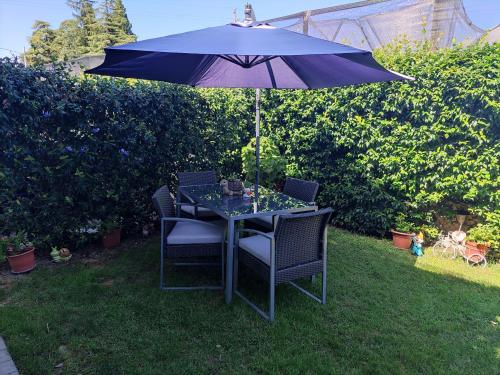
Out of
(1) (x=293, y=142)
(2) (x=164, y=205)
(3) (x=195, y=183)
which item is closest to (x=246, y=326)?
(2) (x=164, y=205)

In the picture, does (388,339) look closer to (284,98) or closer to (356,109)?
(356,109)

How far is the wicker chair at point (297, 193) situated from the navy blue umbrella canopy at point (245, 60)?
1.05 meters

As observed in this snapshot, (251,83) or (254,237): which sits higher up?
(251,83)

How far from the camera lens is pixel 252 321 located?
8.54 feet

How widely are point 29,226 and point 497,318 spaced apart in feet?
15.2

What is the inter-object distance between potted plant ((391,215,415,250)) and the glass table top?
1809 millimetres

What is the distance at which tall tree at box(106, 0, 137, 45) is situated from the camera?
26.2 meters

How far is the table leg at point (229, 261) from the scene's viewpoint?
266cm

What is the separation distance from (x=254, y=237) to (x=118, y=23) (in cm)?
3047

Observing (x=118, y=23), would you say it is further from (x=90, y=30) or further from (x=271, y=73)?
(x=271, y=73)

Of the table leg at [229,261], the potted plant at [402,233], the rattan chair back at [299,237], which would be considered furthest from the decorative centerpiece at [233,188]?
the potted plant at [402,233]

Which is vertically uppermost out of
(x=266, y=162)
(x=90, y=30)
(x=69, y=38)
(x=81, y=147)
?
(x=90, y=30)

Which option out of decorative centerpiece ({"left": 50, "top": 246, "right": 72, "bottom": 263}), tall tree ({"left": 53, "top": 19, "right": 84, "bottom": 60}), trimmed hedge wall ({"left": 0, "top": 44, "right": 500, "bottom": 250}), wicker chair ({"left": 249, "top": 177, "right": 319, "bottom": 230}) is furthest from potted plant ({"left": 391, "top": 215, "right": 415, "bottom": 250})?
tall tree ({"left": 53, "top": 19, "right": 84, "bottom": 60})

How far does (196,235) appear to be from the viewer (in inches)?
118
